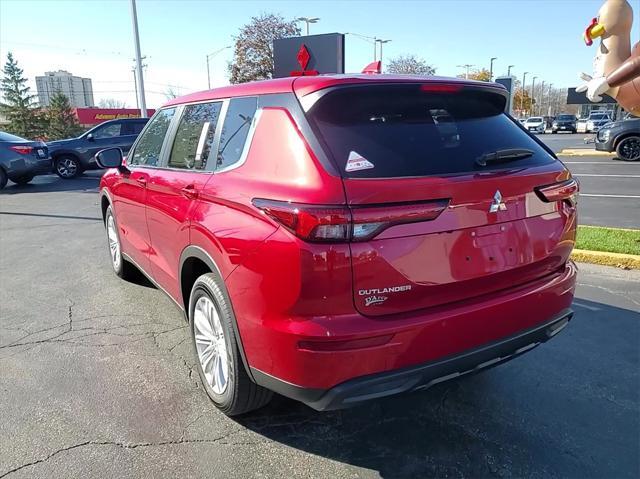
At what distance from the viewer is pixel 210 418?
2.86 m

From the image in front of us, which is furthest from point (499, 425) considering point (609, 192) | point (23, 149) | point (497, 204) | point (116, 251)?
point (23, 149)

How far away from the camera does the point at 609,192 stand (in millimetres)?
10430

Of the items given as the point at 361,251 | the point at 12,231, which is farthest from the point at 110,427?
the point at 12,231

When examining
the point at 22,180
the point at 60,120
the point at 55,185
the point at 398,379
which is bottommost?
the point at 55,185

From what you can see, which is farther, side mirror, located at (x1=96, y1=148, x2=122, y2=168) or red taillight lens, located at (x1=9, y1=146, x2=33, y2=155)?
red taillight lens, located at (x1=9, y1=146, x2=33, y2=155)

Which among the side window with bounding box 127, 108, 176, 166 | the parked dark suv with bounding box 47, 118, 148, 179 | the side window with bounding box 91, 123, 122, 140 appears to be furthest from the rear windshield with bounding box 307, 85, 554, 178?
the side window with bounding box 91, 123, 122, 140

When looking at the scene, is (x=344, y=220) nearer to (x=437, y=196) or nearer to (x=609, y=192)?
(x=437, y=196)

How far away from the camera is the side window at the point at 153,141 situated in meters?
3.84

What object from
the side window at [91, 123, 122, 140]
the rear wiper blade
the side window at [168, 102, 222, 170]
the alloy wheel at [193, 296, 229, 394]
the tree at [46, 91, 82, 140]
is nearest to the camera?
the rear wiper blade

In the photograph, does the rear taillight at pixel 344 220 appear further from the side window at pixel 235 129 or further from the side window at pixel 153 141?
the side window at pixel 153 141

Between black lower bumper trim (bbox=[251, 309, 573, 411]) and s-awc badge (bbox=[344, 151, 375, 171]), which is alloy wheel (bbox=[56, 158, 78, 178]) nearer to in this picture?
black lower bumper trim (bbox=[251, 309, 573, 411])

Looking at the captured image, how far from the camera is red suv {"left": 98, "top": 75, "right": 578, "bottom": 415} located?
204 centimetres

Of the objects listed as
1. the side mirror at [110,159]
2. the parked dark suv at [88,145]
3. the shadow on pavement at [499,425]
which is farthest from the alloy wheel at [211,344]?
the parked dark suv at [88,145]

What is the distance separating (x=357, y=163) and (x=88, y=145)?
15.5 metres
